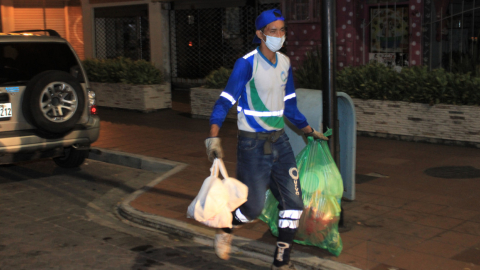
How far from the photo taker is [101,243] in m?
5.51

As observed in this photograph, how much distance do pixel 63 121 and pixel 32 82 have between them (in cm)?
63

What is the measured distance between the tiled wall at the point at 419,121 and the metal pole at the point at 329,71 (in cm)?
425

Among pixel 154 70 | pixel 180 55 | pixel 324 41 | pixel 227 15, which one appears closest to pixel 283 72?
pixel 324 41

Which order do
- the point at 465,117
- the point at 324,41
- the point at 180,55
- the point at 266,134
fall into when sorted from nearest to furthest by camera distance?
the point at 266,134 → the point at 324,41 → the point at 465,117 → the point at 180,55

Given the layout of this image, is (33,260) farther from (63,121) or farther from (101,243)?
(63,121)

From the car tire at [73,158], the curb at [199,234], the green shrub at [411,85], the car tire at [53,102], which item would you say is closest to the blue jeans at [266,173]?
the curb at [199,234]

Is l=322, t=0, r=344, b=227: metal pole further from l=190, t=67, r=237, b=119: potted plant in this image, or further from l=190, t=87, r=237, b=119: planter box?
l=190, t=67, r=237, b=119: potted plant

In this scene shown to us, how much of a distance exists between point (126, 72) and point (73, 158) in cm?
603

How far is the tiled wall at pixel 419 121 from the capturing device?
29.3 ft

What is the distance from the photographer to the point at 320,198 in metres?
4.89

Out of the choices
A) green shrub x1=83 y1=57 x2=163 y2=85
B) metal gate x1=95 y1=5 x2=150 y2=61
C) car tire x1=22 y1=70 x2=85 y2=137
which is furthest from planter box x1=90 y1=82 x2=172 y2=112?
car tire x1=22 y1=70 x2=85 y2=137

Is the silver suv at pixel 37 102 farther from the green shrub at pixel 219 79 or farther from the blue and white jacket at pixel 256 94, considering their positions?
the green shrub at pixel 219 79

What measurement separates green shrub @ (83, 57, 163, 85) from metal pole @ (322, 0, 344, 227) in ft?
30.5

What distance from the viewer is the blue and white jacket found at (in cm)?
438
